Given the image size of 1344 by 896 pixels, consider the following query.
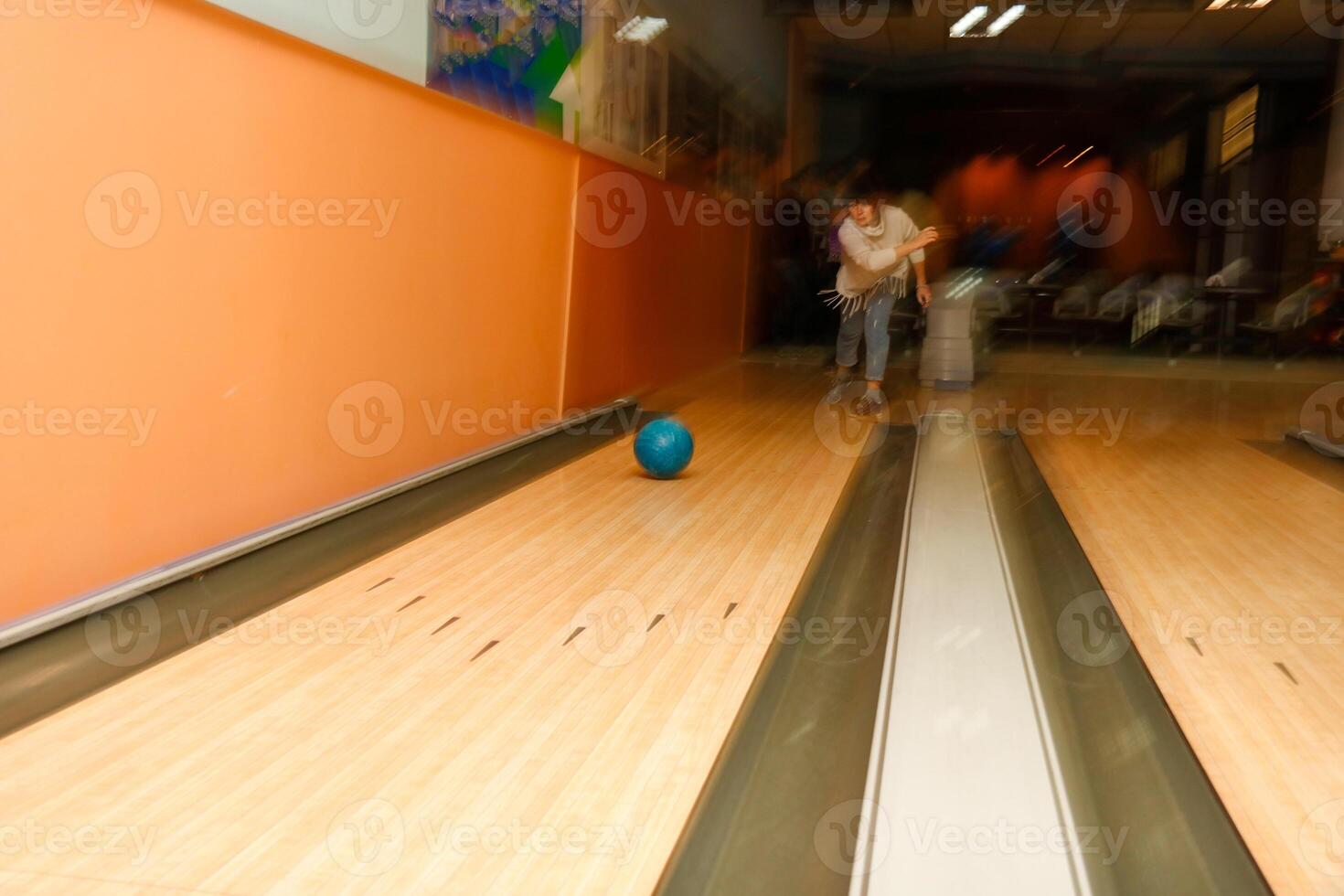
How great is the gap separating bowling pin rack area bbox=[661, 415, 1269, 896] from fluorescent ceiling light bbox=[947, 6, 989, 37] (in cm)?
959

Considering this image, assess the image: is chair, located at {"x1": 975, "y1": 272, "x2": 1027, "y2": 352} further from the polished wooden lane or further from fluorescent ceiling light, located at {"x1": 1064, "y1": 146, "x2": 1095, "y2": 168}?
the polished wooden lane

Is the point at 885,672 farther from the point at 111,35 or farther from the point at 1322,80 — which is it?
the point at 1322,80

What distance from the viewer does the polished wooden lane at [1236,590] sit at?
1837 mm

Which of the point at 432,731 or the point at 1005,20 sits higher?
the point at 1005,20

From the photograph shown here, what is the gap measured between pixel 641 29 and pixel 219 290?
3.94m

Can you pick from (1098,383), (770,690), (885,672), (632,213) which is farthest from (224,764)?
(1098,383)

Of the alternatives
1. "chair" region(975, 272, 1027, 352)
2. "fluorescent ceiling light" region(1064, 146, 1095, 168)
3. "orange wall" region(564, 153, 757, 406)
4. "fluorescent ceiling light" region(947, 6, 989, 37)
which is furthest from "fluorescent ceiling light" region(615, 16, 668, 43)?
"fluorescent ceiling light" region(1064, 146, 1095, 168)

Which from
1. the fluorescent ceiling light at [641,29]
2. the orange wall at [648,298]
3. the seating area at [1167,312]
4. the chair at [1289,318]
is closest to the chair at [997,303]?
the seating area at [1167,312]

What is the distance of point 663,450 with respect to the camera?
4270 mm

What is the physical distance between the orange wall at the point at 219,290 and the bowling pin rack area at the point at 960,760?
1426mm

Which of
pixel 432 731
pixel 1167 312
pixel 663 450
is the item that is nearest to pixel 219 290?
pixel 432 731

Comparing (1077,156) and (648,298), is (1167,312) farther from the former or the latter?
(648,298)

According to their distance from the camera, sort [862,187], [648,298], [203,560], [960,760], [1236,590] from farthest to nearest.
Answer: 1. [862,187]
2. [648,298]
3. [1236,590]
4. [203,560]
5. [960,760]

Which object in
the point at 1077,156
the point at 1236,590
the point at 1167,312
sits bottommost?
the point at 1236,590
